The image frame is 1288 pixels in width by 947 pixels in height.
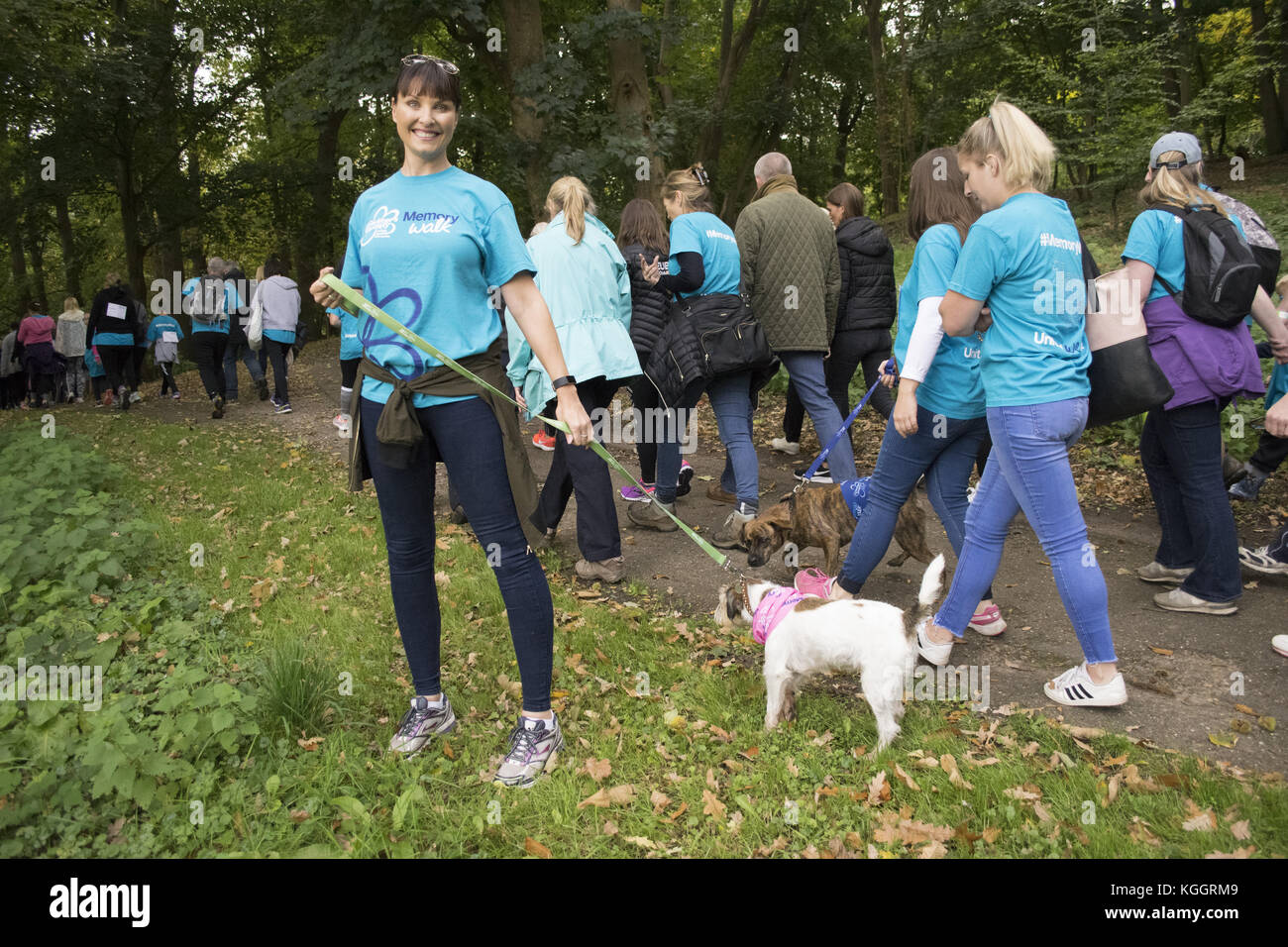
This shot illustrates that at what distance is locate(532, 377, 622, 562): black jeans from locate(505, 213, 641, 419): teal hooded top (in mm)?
166

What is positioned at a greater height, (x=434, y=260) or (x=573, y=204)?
(x=573, y=204)

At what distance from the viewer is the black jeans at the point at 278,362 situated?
12.5 metres

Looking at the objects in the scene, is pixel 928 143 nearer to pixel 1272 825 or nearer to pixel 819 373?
pixel 819 373

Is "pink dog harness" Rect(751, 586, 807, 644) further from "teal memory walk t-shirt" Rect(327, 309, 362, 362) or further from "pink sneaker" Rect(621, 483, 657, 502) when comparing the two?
"teal memory walk t-shirt" Rect(327, 309, 362, 362)

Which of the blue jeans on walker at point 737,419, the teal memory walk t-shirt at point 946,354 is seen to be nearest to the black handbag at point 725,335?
the blue jeans on walker at point 737,419

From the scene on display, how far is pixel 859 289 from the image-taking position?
696 centimetres

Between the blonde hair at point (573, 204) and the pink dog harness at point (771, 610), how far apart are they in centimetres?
264

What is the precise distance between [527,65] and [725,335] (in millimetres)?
8728

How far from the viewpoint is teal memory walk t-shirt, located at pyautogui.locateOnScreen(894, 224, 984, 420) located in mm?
3947

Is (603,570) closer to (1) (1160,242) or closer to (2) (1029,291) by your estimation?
(2) (1029,291)

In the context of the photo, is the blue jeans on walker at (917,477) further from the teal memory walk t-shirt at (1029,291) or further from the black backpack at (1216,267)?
A: the black backpack at (1216,267)

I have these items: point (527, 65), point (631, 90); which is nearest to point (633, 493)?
point (527, 65)

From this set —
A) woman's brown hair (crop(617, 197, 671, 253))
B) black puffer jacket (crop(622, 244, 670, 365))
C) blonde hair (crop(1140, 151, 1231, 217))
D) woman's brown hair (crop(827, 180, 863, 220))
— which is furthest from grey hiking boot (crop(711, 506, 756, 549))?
blonde hair (crop(1140, 151, 1231, 217))
